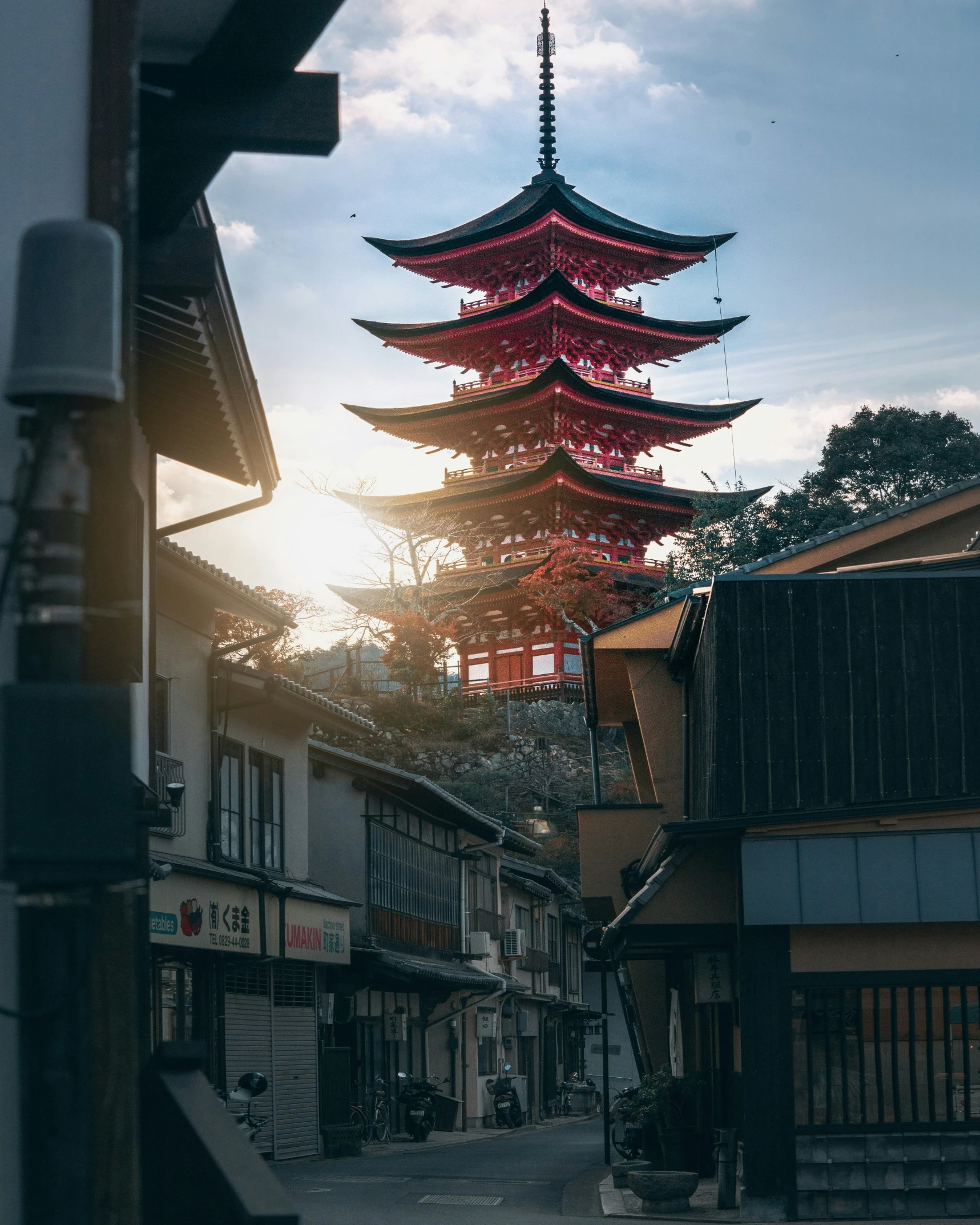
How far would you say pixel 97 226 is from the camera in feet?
11.1

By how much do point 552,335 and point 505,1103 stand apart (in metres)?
30.4

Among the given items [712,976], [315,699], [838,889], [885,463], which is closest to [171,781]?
[315,699]

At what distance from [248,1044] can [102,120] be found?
59.3 feet

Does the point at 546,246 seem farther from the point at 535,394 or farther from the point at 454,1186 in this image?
the point at 454,1186

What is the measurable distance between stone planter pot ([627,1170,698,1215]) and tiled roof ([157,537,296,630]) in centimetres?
814

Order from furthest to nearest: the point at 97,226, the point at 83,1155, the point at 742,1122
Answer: the point at 742,1122, the point at 97,226, the point at 83,1155

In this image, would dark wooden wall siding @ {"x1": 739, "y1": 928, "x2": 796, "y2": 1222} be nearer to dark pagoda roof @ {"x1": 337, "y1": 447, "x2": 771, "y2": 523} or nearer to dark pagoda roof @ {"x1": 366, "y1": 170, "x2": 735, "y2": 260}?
dark pagoda roof @ {"x1": 337, "y1": 447, "x2": 771, "y2": 523}

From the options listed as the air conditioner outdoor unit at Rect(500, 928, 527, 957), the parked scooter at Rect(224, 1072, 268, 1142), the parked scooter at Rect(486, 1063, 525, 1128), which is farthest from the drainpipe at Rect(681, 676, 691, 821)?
the air conditioner outdoor unit at Rect(500, 928, 527, 957)

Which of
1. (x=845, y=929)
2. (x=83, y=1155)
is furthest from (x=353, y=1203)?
(x=83, y=1155)

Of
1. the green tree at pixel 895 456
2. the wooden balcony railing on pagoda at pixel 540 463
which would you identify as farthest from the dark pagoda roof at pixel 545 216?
the green tree at pixel 895 456

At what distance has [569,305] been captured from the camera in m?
53.5

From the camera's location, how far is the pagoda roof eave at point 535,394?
170 feet

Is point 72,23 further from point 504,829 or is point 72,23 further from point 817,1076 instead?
point 504,829

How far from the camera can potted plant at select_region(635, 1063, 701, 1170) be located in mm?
14867
